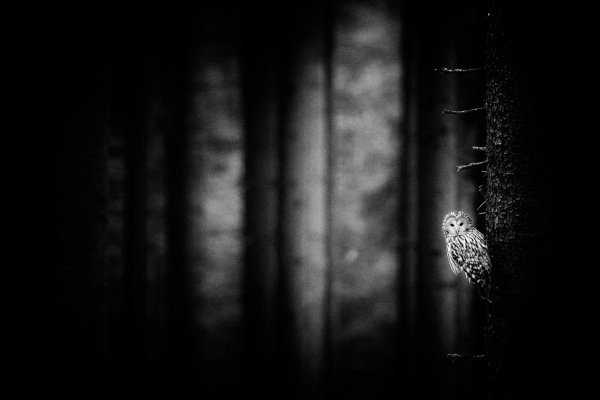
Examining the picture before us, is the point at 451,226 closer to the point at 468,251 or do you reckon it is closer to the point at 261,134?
the point at 468,251

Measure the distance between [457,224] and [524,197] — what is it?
17.0 inches

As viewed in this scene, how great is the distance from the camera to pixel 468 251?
1051 millimetres

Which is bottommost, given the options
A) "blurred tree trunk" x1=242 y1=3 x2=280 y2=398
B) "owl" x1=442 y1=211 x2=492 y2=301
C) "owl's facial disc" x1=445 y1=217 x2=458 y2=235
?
"owl" x1=442 y1=211 x2=492 y2=301

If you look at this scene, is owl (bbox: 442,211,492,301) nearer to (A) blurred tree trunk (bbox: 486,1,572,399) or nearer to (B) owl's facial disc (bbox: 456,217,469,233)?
(B) owl's facial disc (bbox: 456,217,469,233)

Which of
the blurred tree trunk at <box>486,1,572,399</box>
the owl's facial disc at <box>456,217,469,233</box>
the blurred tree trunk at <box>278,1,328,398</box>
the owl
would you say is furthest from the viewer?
the blurred tree trunk at <box>278,1,328,398</box>

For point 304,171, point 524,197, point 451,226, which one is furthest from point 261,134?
point 524,197

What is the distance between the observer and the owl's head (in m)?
1.17

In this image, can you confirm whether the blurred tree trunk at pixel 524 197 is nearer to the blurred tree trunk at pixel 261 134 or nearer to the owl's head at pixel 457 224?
the owl's head at pixel 457 224

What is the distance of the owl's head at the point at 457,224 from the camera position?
46.3 inches

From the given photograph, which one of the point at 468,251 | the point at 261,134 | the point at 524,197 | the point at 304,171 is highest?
the point at 261,134

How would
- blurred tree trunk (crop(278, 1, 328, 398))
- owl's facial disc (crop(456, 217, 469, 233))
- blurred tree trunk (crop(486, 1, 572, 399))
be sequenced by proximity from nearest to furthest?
blurred tree trunk (crop(486, 1, 572, 399)) → owl's facial disc (crop(456, 217, 469, 233)) → blurred tree trunk (crop(278, 1, 328, 398))

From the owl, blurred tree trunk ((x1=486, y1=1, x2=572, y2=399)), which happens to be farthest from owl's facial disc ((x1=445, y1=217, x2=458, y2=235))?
blurred tree trunk ((x1=486, y1=1, x2=572, y2=399))

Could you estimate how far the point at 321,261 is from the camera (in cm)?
152

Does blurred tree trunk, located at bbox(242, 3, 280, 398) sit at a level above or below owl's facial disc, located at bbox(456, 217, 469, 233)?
above
